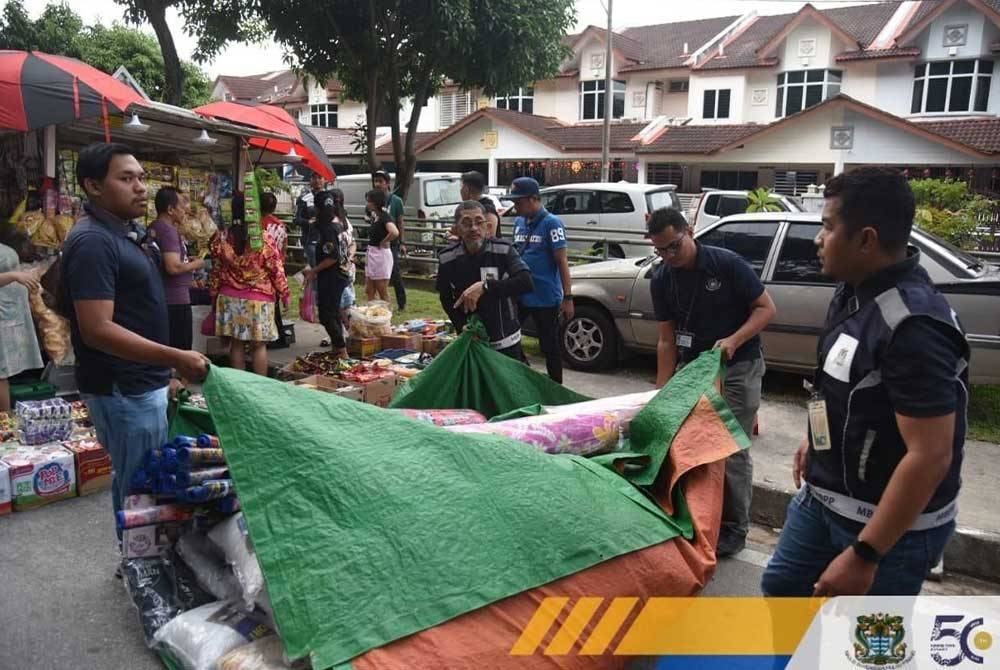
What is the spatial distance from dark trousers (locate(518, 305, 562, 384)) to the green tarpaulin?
260cm

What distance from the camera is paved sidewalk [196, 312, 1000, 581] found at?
3.94 meters

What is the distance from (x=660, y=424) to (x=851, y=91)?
26.8m

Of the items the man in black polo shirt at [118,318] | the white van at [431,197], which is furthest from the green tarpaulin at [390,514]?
the white van at [431,197]

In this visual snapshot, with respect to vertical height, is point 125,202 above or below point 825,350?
above

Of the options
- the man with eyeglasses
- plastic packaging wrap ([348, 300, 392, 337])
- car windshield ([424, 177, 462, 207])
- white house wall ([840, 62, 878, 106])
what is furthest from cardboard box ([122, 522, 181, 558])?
white house wall ([840, 62, 878, 106])

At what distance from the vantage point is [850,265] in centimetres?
207

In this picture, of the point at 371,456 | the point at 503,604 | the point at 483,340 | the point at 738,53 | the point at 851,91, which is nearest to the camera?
the point at 503,604

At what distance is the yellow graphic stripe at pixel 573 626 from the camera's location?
2.54 meters

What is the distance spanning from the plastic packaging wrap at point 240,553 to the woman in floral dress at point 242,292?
3587mm

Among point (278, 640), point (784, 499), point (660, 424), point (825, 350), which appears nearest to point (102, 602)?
point (278, 640)

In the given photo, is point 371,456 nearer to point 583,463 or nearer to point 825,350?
point 583,463

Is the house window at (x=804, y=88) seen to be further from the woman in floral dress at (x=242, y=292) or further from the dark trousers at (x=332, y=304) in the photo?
the woman in floral dress at (x=242, y=292)

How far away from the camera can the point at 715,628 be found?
10.4 feet

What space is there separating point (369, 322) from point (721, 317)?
4442 millimetres
